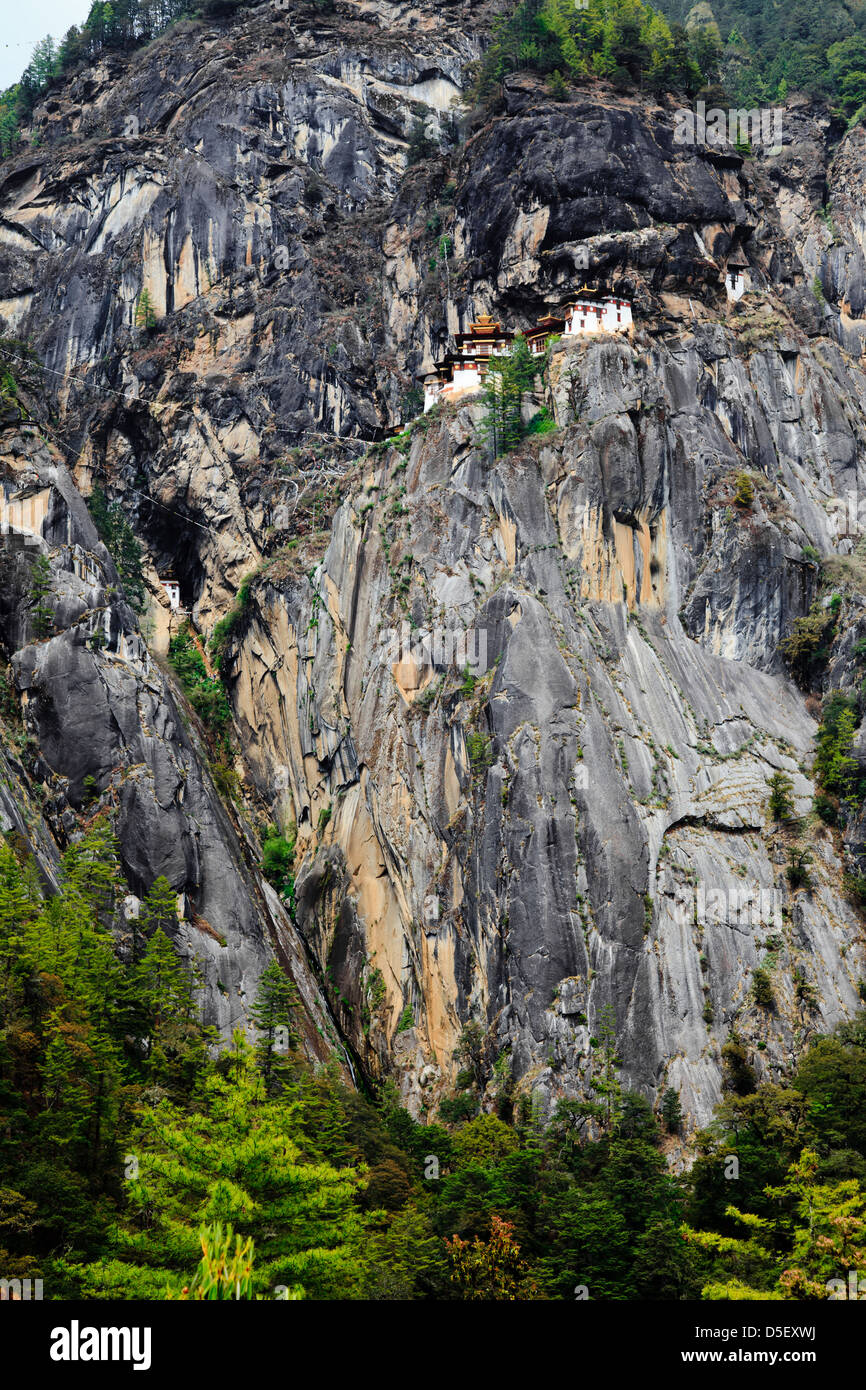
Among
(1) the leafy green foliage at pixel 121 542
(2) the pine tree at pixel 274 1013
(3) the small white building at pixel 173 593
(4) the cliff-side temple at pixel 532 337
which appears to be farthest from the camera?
(3) the small white building at pixel 173 593

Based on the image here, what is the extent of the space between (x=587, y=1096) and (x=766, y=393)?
35.5 metres

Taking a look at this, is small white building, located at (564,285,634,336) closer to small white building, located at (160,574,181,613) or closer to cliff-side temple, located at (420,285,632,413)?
cliff-side temple, located at (420,285,632,413)

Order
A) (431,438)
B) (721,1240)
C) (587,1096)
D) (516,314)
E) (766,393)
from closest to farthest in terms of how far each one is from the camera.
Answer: (721,1240)
(587,1096)
(431,438)
(766,393)
(516,314)

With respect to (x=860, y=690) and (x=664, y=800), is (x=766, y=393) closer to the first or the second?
(x=860, y=690)

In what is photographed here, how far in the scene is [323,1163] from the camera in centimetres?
3038

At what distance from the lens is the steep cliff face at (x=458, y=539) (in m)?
49.3

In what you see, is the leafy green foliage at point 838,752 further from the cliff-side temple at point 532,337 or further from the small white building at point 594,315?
the cliff-side temple at point 532,337

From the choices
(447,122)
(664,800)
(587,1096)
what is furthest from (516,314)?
(587,1096)

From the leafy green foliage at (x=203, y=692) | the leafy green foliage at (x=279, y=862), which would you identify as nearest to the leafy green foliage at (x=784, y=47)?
the leafy green foliage at (x=203, y=692)

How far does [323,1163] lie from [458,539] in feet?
105

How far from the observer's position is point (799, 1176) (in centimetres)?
3503

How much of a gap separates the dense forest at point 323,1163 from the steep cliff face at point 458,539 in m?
3.92

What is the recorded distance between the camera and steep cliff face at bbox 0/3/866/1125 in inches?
1940

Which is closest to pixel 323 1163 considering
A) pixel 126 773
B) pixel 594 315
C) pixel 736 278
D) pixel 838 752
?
pixel 126 773
